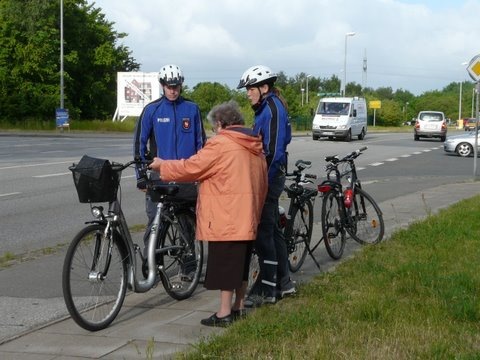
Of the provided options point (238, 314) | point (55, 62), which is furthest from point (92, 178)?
point (55, 62)

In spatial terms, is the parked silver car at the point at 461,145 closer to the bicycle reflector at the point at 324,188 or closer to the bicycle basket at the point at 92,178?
the bicycle reflector at the point at 324,188

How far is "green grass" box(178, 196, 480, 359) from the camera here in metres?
4.81

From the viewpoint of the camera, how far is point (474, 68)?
2033cm

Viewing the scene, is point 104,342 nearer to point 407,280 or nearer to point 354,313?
point 354,313

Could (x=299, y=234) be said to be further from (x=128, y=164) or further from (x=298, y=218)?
(x=128, y=164)

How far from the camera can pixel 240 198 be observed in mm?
5668

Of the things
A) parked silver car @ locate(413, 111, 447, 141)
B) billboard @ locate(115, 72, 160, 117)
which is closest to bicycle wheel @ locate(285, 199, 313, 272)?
parked silver car @ locate(413, 111, 447, 141)

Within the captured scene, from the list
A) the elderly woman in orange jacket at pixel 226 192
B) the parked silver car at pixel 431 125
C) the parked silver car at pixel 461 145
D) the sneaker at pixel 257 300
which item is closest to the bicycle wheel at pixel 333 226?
the sneaker at pixel 257 300

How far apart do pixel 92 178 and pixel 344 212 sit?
383 centimetres

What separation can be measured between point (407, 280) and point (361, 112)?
137 feet

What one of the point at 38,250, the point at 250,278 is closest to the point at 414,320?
the point at 250,278

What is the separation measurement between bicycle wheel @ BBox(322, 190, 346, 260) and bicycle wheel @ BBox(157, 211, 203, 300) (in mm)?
1925

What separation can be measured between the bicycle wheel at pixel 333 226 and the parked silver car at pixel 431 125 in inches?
1656

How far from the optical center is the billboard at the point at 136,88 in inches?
2216
